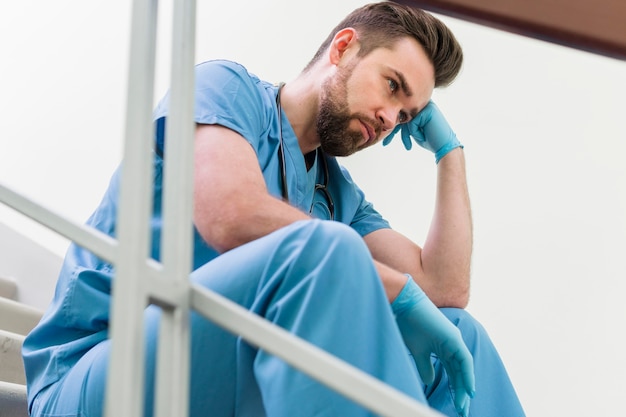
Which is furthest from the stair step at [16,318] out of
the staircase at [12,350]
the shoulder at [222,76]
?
the shoulder at [222,76]

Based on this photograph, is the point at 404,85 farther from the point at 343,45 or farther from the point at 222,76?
the point at 222,76

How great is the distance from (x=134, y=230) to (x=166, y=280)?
0.04 metres

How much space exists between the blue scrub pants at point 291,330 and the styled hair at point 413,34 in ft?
2.24

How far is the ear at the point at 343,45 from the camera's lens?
1.40 metres

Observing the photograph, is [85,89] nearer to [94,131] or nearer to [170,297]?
[94,131]

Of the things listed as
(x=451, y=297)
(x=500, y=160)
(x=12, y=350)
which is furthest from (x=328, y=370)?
(x=500, y=160)

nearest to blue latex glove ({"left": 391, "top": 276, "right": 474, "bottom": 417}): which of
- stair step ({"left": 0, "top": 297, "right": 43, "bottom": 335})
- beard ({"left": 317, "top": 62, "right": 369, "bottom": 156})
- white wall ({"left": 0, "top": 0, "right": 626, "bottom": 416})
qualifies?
beard ({"left": 317, "top": 62, "right": 369, "bottom": 156})

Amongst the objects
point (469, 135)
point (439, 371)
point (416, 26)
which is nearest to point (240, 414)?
point (439, 371)

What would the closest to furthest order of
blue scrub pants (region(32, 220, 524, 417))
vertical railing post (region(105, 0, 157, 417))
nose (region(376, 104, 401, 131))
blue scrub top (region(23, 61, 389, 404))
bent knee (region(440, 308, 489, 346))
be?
vertical railing post (region(105, 0, 157, 417)), blue scrub pants (region(32, 220, 524, 417)), blue scrub top (region(23, 61, 389, 404)), bent knee (region(440, 308, 489, 346)), nose (region(376, 104, 401, 131))

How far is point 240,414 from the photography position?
77 centimetres

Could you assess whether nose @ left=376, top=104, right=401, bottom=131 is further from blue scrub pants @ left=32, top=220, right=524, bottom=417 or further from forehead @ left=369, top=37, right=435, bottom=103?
blue scrub pants @ left=32, top=220, right=524, bottom=417

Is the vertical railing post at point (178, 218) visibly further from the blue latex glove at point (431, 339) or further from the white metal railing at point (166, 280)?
the blue latex glove at point (431, 339)

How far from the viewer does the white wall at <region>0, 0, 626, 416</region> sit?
1.75 metres

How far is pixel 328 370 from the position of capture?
475 millimetres
